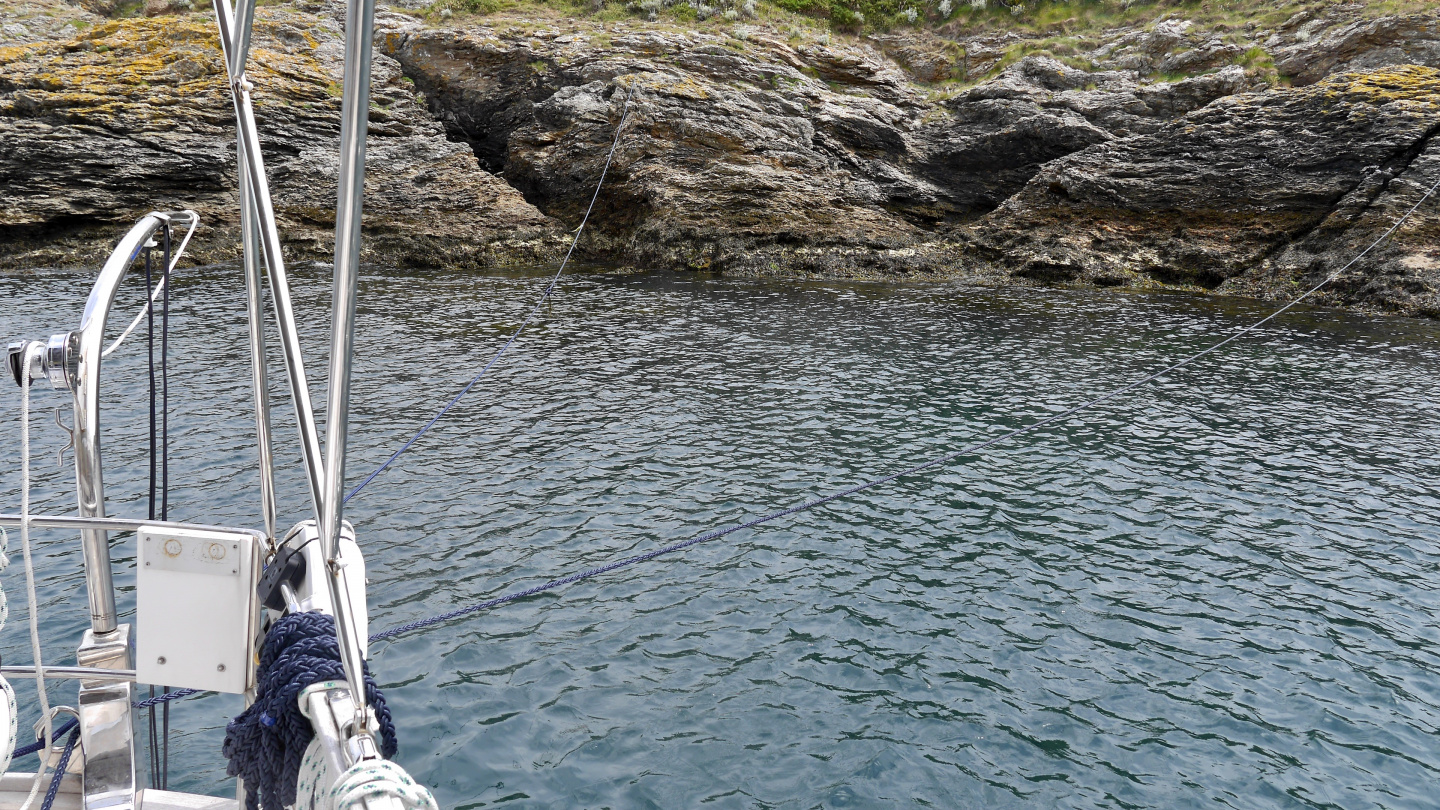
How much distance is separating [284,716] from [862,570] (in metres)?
6.30

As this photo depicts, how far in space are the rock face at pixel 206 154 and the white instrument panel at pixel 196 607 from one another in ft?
87.4

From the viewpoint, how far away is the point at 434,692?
6309 mm

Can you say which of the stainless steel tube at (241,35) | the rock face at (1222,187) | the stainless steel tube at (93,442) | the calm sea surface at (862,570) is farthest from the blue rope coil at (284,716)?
the rock face at (1222,187)

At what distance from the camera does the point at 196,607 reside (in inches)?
122

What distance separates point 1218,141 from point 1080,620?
2312 cm

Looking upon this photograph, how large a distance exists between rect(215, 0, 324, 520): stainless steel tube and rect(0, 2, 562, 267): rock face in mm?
26805

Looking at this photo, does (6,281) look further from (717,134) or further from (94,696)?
(94,696)

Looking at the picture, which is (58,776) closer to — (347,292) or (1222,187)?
(347,292)

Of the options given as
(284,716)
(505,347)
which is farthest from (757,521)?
(505,347)

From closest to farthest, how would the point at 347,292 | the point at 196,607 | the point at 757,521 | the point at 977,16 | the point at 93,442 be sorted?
the point at 347,292, the point at 196,607, the point at 93,442, the point at 757,521, the point at 977,16

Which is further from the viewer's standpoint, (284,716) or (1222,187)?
(1222,187)

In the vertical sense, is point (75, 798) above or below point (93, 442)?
below

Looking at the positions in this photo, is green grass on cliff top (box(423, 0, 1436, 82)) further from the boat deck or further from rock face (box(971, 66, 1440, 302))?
the boat deck

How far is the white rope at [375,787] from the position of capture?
218cm
